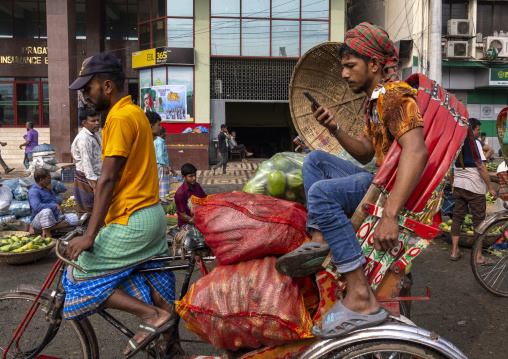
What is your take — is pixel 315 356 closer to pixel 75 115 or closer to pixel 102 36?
pixel 75 115

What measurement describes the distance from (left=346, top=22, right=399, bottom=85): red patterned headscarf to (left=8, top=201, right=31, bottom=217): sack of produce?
6.62 meters

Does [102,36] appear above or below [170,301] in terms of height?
above

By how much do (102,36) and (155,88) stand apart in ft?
18.8

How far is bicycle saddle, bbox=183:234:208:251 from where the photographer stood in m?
2.49

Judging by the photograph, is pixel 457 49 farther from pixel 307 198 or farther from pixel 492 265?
pixel 307 198

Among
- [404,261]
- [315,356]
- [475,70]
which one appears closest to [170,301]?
[315,356]

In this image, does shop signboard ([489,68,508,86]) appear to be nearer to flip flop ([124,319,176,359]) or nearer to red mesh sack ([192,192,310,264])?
red mesh sack ([192,192,310,264])

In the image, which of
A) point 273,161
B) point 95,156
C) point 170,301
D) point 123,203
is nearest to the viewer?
point 123,203

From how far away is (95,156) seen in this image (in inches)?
239

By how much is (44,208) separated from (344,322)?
595 centimetres

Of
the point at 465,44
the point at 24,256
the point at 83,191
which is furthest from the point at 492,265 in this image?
the point at 465,44

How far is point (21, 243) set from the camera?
600cm

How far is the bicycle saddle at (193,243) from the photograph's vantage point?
249cm

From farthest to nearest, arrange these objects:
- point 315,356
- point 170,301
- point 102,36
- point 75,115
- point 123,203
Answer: point 102,36 < point 75,115 < point 170,301 < point 123,203 < point 315,356
